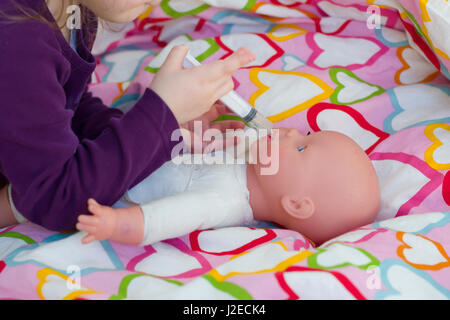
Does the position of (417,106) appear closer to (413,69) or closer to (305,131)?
(413,69)

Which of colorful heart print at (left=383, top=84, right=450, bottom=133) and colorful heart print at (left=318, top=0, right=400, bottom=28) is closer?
colorful heart print at (left=383, top=84, right=450, bottom=133)

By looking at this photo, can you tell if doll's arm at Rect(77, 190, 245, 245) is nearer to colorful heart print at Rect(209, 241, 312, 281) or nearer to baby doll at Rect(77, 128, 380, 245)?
baby doll at Rect(77, 128, 380, 245)

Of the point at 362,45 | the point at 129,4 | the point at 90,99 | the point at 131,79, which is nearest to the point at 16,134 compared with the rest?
the point at 129,4

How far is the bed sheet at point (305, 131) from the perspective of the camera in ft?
2.19

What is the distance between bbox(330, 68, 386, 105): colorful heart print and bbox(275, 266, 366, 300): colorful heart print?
51 centimetres

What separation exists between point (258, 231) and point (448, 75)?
1.73 feet

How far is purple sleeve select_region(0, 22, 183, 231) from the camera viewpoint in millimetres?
688

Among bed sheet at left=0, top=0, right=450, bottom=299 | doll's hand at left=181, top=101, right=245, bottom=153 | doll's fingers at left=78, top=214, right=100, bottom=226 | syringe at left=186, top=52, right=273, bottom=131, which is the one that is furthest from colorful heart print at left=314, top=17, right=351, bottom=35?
doll's fingers at left=78, top=214, right=100, bottom=226

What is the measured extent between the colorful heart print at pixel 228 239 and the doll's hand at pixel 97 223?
0.15m

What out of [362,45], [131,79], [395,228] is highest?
[362,45]

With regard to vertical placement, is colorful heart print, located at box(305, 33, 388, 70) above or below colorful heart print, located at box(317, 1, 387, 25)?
below

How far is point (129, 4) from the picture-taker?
2.49ft

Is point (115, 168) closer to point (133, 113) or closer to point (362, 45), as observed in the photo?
point (133, 113)

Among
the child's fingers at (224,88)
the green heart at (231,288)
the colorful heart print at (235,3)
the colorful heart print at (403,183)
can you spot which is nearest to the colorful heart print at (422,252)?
the colorful heart print at (403,183)
